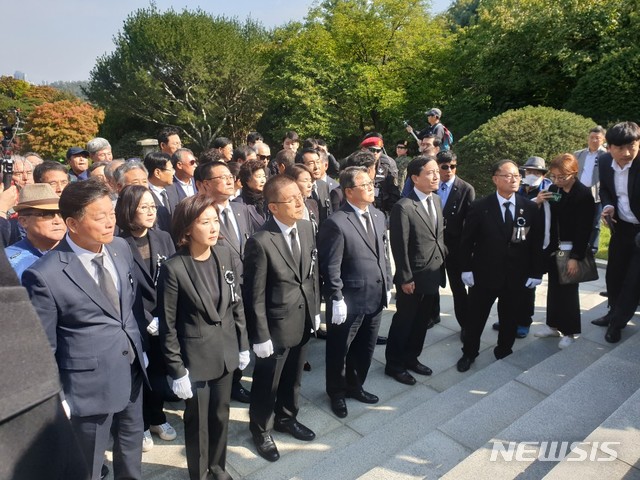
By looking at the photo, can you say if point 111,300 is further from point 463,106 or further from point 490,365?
point 463,106

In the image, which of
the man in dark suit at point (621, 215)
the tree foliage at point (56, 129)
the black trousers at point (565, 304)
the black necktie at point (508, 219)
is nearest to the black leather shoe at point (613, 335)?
the man in dark suit at point (621, 215)

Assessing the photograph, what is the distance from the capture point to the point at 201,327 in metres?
2.88

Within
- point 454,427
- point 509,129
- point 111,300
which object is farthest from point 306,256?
point 509,129

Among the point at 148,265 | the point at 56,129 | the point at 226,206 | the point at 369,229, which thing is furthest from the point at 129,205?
the point at 56,129

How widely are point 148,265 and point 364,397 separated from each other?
227 cm

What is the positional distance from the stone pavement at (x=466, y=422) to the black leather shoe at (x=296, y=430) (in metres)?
0.05

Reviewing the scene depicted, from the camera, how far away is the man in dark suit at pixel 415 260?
13.7ft

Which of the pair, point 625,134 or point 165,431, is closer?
point 165,431

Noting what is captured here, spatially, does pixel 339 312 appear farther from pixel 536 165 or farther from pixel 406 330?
pixel 536 165

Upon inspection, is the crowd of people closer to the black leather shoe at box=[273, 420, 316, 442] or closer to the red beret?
the black leather shoe at box=[273, 420, 316, 442]

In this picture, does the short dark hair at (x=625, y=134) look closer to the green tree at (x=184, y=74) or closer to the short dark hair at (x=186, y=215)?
the short dark hair at (x=186, y=215)

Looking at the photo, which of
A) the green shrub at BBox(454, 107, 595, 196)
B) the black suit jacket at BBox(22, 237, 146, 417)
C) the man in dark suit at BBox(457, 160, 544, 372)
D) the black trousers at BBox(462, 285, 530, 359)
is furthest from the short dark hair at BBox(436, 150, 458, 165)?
the green shrub at BBox(454, 107, 595, 196)

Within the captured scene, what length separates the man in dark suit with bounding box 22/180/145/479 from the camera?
7.88 feet

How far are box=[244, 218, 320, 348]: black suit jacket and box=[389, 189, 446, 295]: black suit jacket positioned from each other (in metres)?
1.00
